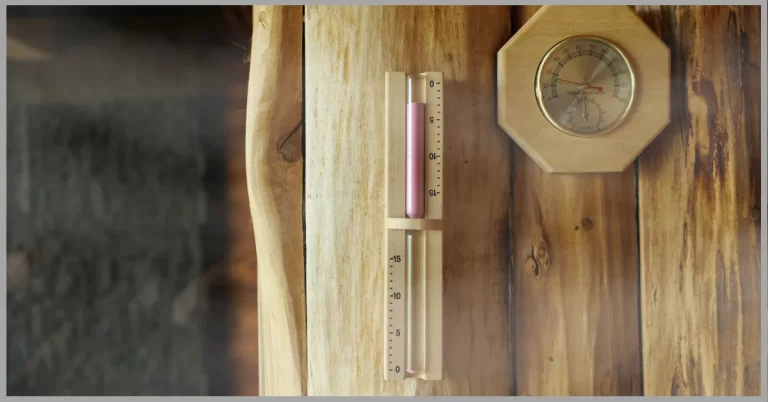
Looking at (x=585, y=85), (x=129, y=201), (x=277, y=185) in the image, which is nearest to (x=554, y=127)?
(x=585, y=85)

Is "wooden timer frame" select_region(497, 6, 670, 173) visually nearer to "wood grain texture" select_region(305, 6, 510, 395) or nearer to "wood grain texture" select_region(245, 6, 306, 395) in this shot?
"wood grain texture" select_region(305, 6, 510, 395)

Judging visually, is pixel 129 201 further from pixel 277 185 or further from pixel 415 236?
pixel 415 236

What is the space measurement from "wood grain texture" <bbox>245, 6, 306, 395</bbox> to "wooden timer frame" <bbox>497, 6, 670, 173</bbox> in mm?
307

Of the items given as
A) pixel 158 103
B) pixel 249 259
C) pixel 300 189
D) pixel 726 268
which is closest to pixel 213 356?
pixel 249 259

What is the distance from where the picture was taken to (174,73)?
684 millimetres

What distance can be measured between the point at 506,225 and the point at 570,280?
13 centimetres

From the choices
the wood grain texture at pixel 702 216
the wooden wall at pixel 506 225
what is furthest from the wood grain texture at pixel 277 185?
the wood grain texture at pixel 702 216

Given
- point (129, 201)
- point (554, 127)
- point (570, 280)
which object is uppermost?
point (554, 127)

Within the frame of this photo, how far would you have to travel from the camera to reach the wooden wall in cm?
70

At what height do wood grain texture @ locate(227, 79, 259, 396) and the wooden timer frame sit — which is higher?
the wooden timer frame

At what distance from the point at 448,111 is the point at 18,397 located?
76 centimetres

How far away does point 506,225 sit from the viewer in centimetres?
71

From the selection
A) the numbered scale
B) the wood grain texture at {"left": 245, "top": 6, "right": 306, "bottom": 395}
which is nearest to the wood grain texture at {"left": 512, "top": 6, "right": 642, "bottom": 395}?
the numbered scale

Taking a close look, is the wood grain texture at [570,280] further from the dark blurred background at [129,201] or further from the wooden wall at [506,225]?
the dark blurred background at [129,201]
